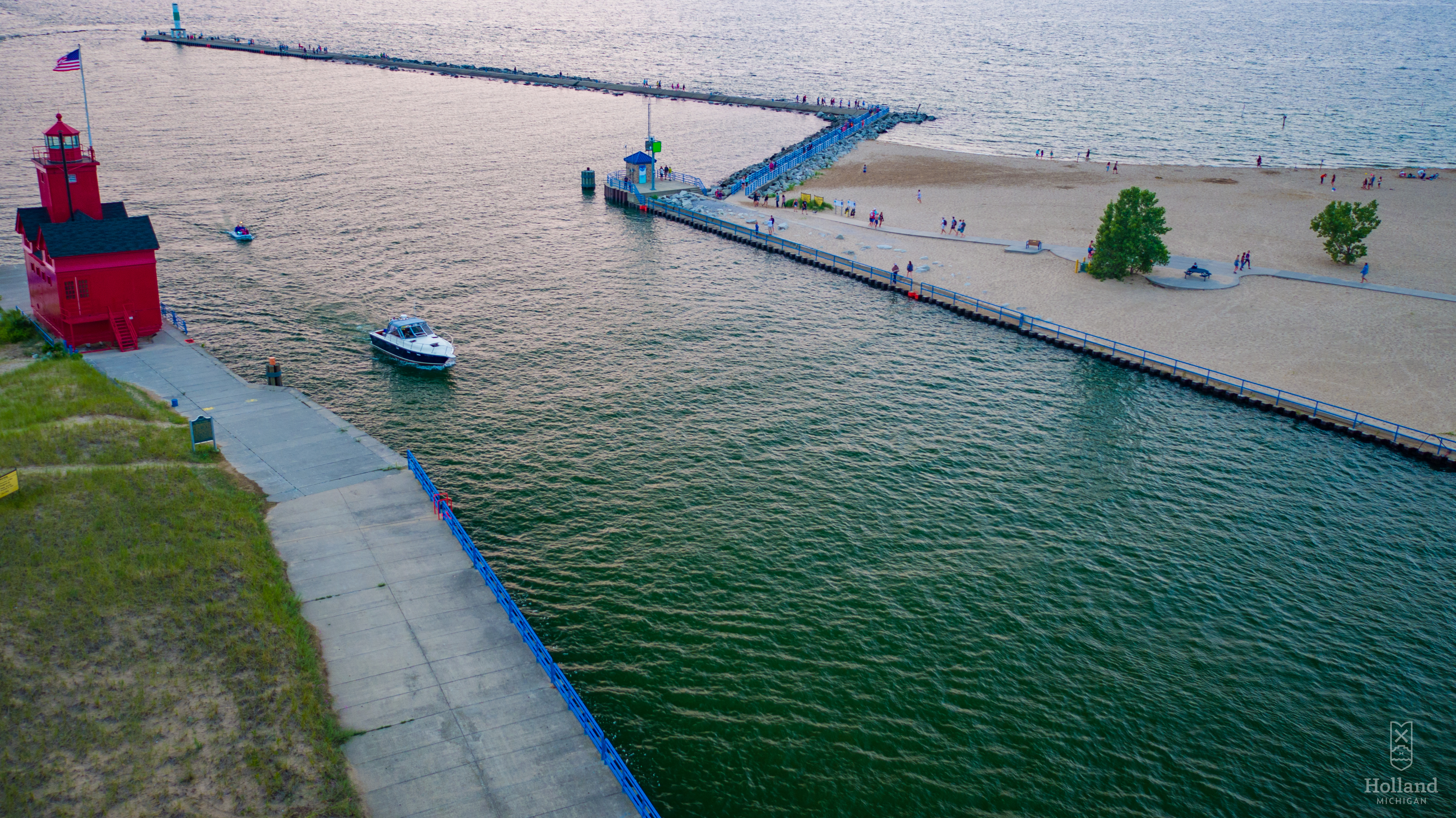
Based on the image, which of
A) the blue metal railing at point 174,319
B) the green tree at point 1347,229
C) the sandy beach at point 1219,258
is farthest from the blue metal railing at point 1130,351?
the blue metal railing at point 174,319

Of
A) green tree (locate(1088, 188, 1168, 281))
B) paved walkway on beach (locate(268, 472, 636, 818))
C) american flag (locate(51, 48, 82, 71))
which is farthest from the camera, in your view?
green tree (locate(1088, 188, 1168, 281))

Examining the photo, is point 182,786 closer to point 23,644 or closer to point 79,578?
point 23,644

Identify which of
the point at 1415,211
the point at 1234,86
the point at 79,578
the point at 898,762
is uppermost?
the point at 1234,86

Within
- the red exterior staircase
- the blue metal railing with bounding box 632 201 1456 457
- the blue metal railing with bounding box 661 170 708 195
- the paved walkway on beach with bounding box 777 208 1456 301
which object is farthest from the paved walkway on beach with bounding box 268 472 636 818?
the blue metal railing with bounding box 661 170 708 195

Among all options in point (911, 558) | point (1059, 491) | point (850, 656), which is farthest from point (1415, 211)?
point (850, 656)

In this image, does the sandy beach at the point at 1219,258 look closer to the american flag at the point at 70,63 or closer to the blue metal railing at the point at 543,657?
the blue metal railing at the point at 543,657

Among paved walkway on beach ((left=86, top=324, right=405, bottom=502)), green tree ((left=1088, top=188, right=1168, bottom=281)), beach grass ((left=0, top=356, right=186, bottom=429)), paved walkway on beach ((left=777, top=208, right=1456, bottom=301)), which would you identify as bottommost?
paved walkway on beach ((left=86, top=324, right=405, bottom=502))

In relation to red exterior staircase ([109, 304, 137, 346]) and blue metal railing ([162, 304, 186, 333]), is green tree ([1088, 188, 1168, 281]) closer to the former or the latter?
blue metal railing ([162, 304, 186, 333])
